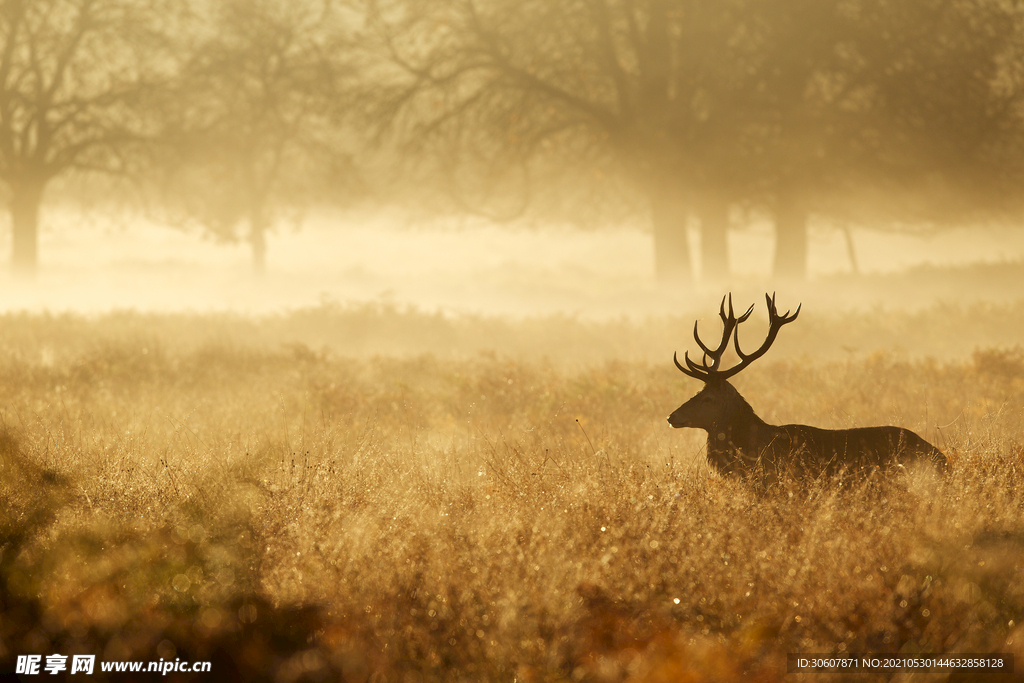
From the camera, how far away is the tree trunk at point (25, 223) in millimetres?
19344

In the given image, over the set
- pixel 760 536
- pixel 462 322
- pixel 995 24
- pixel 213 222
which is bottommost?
pixel 760 536

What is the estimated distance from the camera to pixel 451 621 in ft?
11.7

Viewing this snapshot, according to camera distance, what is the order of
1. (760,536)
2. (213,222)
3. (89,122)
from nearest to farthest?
(760,536) < (89,122) < (213,222)

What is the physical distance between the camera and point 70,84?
19.4 meters

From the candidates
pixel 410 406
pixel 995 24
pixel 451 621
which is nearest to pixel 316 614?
pixel 451 621

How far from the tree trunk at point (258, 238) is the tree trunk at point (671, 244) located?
1323 cm

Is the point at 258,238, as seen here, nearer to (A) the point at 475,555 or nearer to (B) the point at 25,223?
(B) the point at 25,223

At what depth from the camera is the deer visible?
16.4 ft

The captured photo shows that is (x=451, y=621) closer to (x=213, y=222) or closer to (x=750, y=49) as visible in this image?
(x=750, y=49)

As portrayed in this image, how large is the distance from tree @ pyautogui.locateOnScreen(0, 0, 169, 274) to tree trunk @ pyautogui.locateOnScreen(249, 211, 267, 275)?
5628 mm

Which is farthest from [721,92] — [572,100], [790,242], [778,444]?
[778,444]

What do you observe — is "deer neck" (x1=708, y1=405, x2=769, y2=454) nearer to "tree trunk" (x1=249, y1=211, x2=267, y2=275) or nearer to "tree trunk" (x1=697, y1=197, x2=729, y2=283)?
"tree trunk" (x1=697, y1=197, x2=729, y2=283)

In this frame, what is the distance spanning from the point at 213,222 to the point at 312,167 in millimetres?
3861

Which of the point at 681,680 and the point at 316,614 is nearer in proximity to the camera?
the point at 681,680
